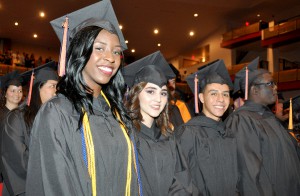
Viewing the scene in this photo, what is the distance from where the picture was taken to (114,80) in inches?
85.1

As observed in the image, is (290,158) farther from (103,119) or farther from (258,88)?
(103,119)

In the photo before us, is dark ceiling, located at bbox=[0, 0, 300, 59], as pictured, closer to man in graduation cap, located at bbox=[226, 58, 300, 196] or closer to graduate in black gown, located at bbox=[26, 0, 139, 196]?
man in graduation cap, located at bbox=[226, 58, 300, 196]

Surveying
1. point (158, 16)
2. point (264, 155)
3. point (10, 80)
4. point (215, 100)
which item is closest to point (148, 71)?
point (215, 100)

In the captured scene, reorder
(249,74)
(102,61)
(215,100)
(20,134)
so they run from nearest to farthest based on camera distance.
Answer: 1. (102,61)
2. (215,100)
3. (20,134)
4. (249,74)

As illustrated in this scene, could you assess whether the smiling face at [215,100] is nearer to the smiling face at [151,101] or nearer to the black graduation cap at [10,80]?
the smiling face at [151,101]

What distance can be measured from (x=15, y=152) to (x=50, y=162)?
2.29 m

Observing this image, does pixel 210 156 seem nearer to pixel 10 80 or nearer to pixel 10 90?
pixel 10 90

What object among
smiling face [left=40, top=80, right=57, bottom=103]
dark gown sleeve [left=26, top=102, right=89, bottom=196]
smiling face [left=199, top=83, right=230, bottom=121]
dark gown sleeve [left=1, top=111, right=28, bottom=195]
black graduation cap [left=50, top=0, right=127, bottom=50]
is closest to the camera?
dark gown sleeve [left=26, top=102, right=89, bottom=196]

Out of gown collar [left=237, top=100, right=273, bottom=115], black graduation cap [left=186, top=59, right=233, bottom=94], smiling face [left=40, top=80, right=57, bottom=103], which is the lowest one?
gown collar [left=237, top=100, right=273, bottom=115]

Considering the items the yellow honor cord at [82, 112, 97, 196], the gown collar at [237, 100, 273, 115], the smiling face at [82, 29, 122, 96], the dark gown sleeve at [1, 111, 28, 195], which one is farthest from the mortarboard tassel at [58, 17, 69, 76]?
the gown collar at [237, 100, 273, 115]

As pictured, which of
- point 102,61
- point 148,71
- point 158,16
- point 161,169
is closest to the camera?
point 102,61

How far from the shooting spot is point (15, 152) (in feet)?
11.4

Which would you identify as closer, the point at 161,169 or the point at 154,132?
the point at 161,169

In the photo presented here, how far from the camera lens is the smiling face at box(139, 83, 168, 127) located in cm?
263
